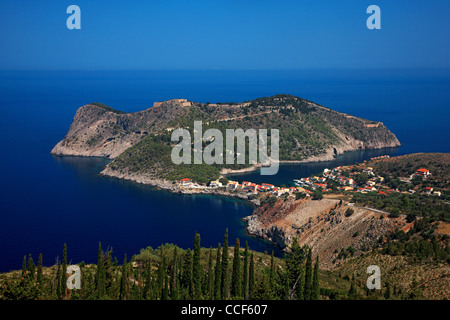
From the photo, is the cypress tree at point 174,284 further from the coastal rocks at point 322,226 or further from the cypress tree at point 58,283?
the coastal rocks at point 322,226

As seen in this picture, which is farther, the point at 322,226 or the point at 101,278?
the point at 322,226

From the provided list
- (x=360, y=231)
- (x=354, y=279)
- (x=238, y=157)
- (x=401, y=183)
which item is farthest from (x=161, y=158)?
(x=354, y=279)

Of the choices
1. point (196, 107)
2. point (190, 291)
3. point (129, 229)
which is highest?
point (196, 107)

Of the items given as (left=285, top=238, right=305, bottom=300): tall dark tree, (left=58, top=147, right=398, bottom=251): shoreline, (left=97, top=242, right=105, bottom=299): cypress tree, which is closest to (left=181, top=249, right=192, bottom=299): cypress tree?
(left=97, top=242, right=105, bottom=299): cypress tree

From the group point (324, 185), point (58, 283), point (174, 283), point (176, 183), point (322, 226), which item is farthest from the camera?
point (176, 183)

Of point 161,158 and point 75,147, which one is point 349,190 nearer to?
point 161,158

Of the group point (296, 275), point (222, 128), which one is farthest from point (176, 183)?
point (296, 275)

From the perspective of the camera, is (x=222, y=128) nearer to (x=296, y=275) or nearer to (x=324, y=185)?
(x=324, y=185)

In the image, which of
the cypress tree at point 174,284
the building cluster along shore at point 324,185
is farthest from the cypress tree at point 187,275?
Result: the building cluster along shore at point 324,185
